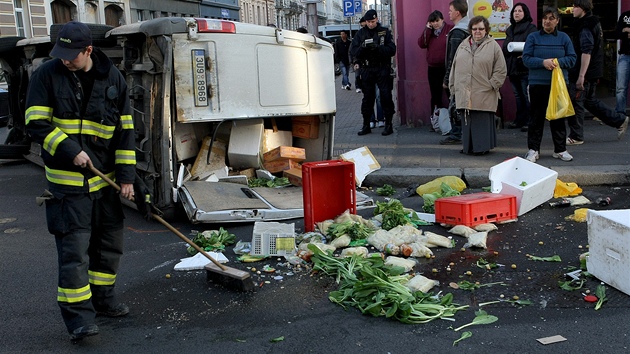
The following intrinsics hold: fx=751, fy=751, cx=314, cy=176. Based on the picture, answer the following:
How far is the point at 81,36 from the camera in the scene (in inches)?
166

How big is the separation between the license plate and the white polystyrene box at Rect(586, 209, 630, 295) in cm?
378

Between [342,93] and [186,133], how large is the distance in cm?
1300

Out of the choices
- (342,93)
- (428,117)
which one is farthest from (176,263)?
(342,93)

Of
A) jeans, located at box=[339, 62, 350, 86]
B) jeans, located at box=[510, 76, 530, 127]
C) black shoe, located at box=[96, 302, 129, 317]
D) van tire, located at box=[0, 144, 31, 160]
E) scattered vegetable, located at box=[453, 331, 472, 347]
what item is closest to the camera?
scattered vegetable, located at box=[453, 331, 472, 347]

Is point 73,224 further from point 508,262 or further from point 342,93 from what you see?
point 342,93

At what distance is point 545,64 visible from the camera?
8.33m

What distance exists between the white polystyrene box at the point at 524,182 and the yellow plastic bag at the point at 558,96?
1.31 metres

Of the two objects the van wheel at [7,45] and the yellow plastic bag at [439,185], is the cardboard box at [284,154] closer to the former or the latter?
the yellow plastic bag at [439,185]

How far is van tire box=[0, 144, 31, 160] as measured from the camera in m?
11.0

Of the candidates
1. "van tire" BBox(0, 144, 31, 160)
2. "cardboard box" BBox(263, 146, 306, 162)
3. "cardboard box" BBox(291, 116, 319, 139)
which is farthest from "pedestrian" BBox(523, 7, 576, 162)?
"van tire" BBox(0, 144, 31, 160)

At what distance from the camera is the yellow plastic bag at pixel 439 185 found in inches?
307

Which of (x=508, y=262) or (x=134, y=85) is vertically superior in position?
(x=134, y=85)

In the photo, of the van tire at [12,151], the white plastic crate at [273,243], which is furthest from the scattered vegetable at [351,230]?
the van tire at [12,151]

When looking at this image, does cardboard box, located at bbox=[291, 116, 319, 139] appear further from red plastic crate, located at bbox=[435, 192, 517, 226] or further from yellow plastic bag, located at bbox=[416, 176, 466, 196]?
red plastic crate, located at bbox=[435, 192, 517, 226]
